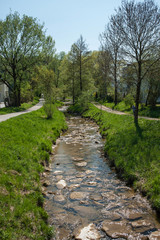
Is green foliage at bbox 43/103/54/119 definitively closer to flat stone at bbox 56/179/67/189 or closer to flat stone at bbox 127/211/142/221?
flat stone at bbox 56/179/67/189

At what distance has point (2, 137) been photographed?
34.6 feet

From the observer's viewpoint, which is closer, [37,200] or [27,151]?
[37,200]

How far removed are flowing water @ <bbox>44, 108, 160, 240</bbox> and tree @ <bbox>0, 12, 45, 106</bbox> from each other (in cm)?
2349

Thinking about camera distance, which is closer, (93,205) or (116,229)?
(116,229)

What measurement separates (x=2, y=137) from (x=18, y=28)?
2411 cm

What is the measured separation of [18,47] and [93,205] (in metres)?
28.5

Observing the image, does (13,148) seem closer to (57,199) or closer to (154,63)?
(57,199)

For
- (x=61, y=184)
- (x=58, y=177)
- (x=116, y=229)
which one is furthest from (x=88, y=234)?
(x=58, y=177)

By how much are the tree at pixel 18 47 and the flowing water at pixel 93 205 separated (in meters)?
23.5

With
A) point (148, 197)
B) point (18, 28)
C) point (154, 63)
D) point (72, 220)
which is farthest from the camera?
point (18, 28)

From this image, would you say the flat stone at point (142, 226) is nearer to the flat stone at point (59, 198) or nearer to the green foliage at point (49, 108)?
the flat stone at point (59, 198)

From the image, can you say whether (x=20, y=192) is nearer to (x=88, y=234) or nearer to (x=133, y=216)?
(x=88, y=234)

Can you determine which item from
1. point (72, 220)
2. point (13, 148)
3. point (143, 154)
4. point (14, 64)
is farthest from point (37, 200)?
point (14, 64)

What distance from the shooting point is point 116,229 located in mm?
5852
